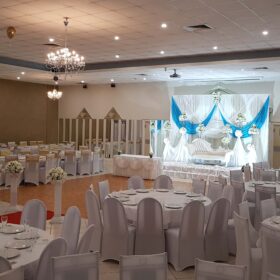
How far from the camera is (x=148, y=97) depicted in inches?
746

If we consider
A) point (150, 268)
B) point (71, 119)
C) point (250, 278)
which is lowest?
point (250, 278)

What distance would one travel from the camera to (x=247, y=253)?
4734 millimetres

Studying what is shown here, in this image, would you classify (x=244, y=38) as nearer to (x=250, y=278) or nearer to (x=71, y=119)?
(x=250, y=278)

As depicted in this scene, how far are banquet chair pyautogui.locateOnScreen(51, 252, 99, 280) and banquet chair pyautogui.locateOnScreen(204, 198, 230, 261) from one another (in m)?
2.84

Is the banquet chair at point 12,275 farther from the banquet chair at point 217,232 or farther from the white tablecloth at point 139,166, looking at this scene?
the white tablecloth at point 139,166

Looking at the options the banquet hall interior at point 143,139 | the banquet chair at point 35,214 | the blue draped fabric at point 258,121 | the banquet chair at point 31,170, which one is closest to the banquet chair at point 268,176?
the banquet hall interior at point 143,139

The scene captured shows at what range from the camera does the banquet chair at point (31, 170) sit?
12.9 metres

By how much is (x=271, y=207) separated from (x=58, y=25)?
5787mm

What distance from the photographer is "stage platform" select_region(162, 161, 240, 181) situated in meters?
14.9

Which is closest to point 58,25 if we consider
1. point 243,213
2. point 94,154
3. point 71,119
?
point 243,213

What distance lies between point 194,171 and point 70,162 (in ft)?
15.6

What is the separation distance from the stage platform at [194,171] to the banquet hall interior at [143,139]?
0.06 meters

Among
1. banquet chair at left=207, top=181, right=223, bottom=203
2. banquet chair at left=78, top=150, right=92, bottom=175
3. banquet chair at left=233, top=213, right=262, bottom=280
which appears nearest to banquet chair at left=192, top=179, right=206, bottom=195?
banquet chair at left=207, top=181, right=223, bottom=203

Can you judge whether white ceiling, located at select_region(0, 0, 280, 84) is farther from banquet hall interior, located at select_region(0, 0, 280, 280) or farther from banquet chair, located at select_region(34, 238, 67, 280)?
banquet chair, located at select_region(34, 238, 67, 280)
